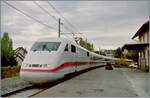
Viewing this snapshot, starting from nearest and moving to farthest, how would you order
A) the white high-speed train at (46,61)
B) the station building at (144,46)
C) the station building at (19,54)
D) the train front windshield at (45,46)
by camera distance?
the white high-speed train at (46,61), the train front windshield at (45,46), the station building at (144,46), the station building at (19,54)

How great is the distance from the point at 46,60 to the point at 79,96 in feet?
13.3

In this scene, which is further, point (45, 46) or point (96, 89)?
point (45, 46)

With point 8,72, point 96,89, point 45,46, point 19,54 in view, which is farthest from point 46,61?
point 19,54

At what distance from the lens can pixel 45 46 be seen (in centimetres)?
1537

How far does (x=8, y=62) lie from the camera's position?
51.8 m

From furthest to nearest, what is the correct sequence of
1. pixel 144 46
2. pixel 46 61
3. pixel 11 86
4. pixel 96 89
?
pixel 144 46
pixel 11 86
pixel 46 61
pixel 96 89

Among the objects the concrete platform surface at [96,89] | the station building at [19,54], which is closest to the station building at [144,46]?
the concrete platform surface at [96,89]

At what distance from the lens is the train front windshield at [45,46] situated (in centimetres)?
1510

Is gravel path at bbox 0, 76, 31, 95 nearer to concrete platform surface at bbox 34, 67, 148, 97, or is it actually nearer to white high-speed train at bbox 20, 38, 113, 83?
white high-speed train at bbox 20, 38, 113, 83

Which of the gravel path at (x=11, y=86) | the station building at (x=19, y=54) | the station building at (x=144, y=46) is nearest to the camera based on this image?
the gravel path at (x=11, y=86)

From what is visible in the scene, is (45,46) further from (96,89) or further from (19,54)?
(19,54)

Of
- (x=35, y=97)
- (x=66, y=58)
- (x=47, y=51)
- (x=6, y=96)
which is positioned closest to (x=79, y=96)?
(x=35, y=97)

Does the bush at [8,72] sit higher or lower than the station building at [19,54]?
lower

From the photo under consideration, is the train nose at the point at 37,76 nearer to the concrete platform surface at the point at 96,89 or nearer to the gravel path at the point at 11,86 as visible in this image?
the concrete platform surface at the point at 96,89
